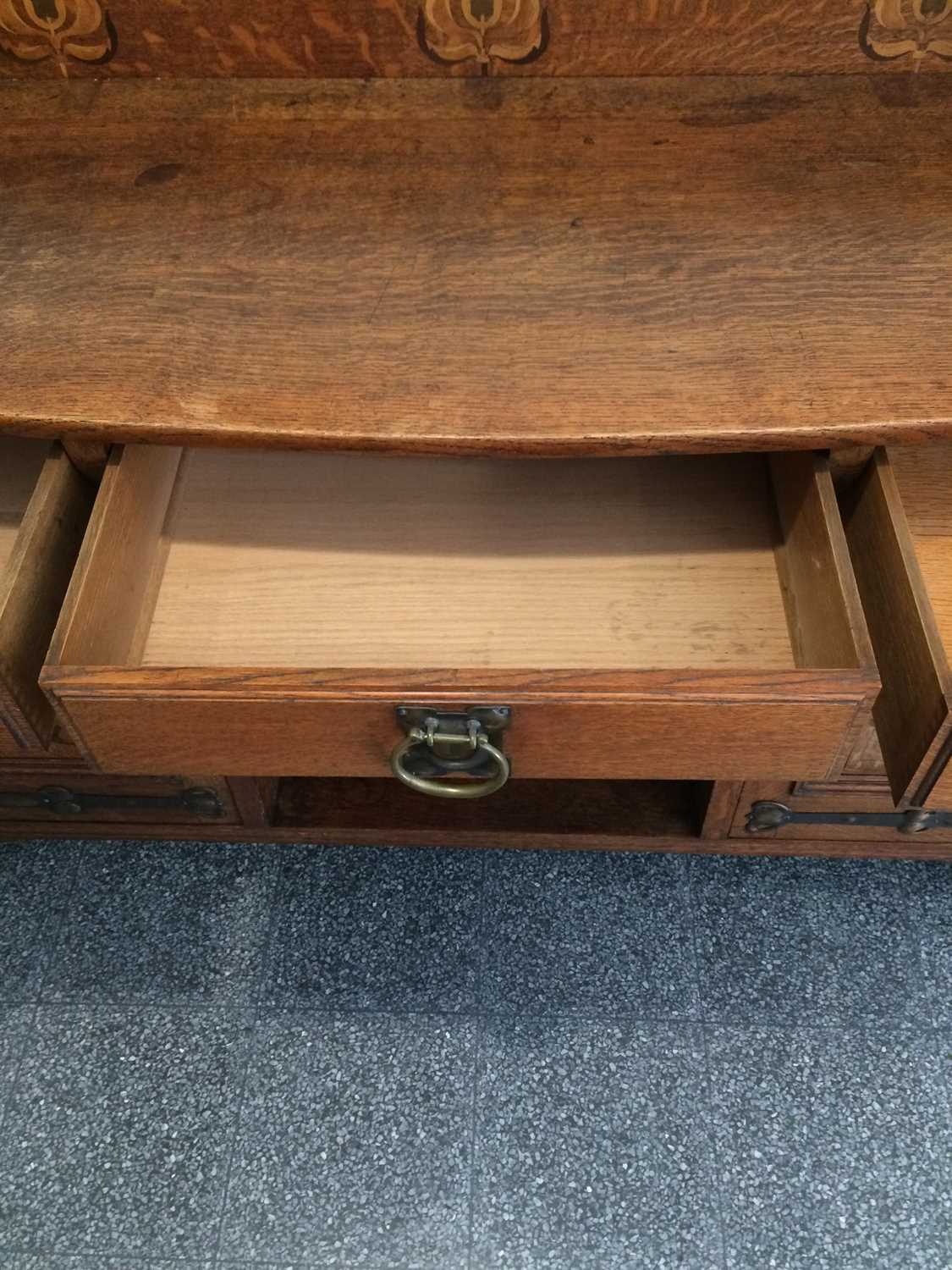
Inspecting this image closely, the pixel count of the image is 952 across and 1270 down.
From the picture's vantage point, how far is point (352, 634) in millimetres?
840

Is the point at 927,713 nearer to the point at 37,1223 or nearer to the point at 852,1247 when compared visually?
the point at 852,1247

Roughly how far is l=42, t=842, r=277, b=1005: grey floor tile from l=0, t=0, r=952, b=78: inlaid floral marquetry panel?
69cm

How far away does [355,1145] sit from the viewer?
0.90m

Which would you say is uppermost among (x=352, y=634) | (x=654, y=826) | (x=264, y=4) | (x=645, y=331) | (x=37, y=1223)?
(x=264, y=4)

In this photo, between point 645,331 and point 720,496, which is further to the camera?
point 720,496

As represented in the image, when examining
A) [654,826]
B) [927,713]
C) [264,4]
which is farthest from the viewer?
[654,826]

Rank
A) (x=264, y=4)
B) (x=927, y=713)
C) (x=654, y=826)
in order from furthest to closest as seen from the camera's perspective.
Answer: (x=654, y=826), (x=264, y=4), (x=927, y=713)

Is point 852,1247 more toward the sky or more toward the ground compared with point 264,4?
more toward the ground

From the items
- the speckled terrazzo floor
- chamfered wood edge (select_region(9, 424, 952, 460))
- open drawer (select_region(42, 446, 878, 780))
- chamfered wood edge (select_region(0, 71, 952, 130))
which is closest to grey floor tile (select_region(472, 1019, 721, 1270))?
the speckled terrazzo floor

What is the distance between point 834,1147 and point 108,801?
659 millimetres

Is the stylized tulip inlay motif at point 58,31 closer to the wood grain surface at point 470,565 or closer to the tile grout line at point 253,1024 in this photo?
the wood grain surface at point 470,565

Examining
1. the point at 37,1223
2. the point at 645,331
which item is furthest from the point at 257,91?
the point at 37,1223

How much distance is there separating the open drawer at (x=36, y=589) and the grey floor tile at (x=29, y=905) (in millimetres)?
282

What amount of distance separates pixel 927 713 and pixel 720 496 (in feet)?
0.89
